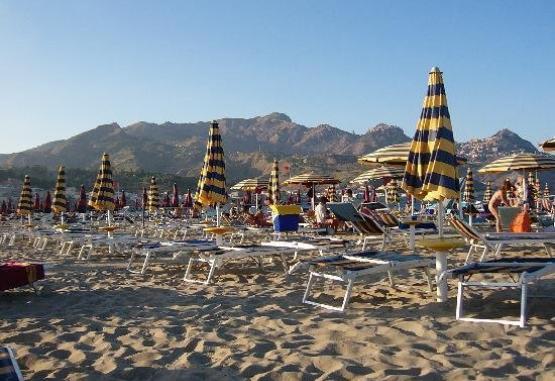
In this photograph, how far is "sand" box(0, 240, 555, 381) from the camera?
10.3ft

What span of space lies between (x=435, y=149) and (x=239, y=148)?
6719 inches

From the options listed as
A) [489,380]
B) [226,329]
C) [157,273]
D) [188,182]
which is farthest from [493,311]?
[188,182]

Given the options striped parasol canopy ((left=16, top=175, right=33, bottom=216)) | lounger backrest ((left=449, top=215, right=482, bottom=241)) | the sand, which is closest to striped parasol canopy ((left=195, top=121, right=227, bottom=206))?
the sand

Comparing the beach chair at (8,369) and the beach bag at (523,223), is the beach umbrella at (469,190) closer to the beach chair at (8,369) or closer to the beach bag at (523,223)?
the beach bag at (523,223)

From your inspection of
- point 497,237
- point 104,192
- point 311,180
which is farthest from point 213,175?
point 311,180

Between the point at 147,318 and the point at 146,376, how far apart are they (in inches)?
59.1

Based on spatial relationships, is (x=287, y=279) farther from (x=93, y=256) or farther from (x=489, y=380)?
(x=93, y=256)

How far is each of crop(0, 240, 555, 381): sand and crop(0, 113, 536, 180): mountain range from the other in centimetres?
6335

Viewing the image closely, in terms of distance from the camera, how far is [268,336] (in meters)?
3.89

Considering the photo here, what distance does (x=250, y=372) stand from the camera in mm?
3162

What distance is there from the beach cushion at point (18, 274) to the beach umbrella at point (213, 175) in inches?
140

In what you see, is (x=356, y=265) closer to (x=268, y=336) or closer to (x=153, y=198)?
(x=268, y=336)

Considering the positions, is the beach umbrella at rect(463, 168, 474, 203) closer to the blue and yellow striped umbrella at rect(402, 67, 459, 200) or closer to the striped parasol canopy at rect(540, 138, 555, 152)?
the striped parasol canopy at rect(540, 138, 555, 152)

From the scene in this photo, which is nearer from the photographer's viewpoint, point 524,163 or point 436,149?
point 436,149
